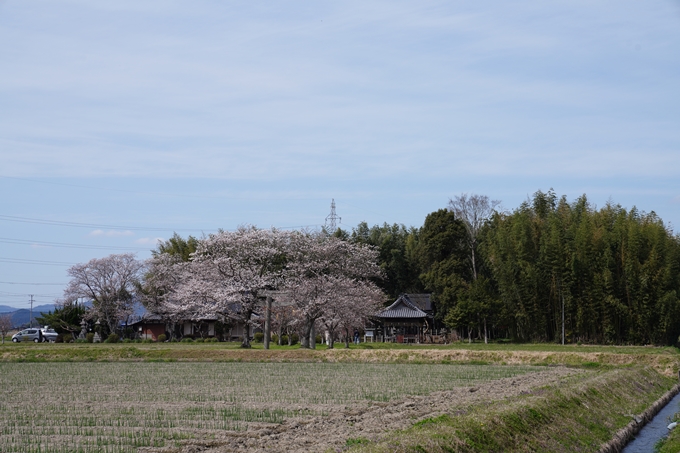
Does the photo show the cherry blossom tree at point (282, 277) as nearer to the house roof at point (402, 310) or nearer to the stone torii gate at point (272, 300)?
the stone torii gate at point (272, 300)

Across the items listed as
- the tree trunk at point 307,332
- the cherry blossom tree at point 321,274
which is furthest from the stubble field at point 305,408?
the cherry blossom tree at point 321,274

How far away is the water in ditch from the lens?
10039 millimetres

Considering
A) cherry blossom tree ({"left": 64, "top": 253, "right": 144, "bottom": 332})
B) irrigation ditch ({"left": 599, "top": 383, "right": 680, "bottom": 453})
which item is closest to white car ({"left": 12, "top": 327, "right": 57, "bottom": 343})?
cherry blossom tree ({"left": 64, "top": 253, "right": 144, "bottom": 332})

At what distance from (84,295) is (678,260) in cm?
3617

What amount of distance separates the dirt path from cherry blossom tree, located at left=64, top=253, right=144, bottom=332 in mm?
36672

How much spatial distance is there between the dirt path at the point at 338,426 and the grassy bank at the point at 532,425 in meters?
0.44

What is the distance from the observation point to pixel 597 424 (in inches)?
417

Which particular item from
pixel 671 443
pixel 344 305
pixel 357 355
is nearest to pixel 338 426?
pixel 671 443

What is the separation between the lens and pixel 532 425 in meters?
9.03

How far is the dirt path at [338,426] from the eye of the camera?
7520 millimetres

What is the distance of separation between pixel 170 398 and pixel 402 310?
107 feet

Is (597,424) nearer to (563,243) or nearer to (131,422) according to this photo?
(131,422)

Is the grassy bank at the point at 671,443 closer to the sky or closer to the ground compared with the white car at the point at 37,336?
closer to the ground

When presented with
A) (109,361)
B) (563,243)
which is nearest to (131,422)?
(109,361)
